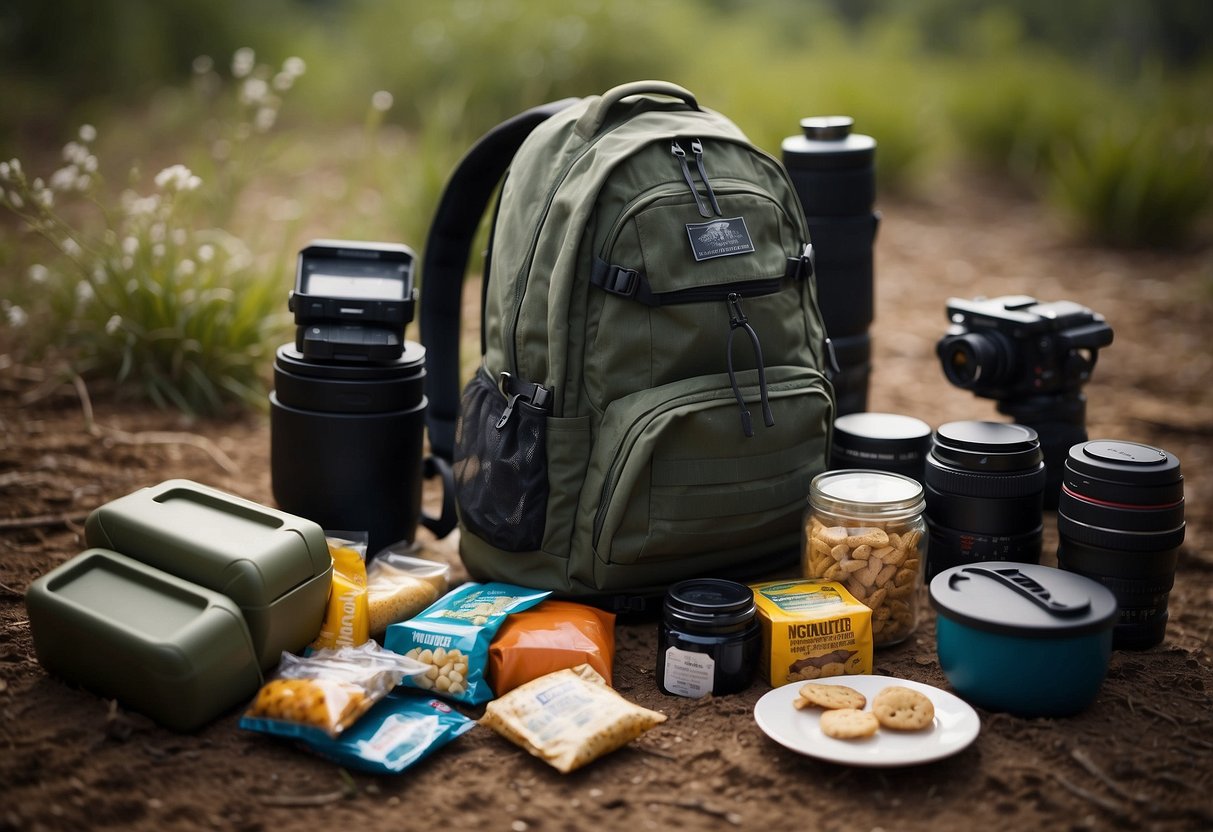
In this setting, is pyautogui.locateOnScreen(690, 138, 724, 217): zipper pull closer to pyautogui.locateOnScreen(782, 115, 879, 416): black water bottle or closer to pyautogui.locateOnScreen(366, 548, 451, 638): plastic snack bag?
pyautogui.locateOnScreen(782, 115, 879, 416): black water bottle

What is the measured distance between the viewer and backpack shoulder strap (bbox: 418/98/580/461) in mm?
2863

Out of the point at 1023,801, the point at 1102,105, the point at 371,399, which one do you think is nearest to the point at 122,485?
the point at 371,399

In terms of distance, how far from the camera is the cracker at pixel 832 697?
2.11m

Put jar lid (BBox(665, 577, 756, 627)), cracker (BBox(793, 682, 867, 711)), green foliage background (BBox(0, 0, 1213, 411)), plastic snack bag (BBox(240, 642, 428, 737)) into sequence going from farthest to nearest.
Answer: green foliage background (BBox(0, 0, 1213, 411)) → jar lid (BBox(665, 577, 756, 627)) → cracker (BBox(793, 682, 867, 711)) → plastic snack bag (BBox(240, 642, 428, 737))

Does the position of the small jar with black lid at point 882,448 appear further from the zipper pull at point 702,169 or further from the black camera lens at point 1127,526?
the zipper pull at point 702,169

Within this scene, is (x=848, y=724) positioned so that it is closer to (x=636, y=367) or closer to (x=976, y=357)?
(x=636, y=367)

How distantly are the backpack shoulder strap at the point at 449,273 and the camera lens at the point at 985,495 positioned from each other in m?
1.20

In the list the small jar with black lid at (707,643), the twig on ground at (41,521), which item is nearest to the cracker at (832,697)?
the small jar with black lid at (707,643)

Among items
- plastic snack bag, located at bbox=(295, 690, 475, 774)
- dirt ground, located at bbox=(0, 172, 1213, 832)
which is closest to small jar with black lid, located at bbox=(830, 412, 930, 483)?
dirt ground, located at bbox=(0, 172, 1213, 832)

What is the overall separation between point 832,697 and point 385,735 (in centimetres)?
81

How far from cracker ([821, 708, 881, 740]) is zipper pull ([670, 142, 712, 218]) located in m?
1.04

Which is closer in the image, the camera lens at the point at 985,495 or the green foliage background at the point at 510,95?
the camera lens at the point at 985,495

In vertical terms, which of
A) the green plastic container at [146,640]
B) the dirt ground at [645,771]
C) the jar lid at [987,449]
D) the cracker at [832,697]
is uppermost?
the jar lid at [987,449]

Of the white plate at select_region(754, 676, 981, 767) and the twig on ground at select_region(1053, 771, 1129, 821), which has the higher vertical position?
the white plate at select_region(754, 676, 981, 767)
